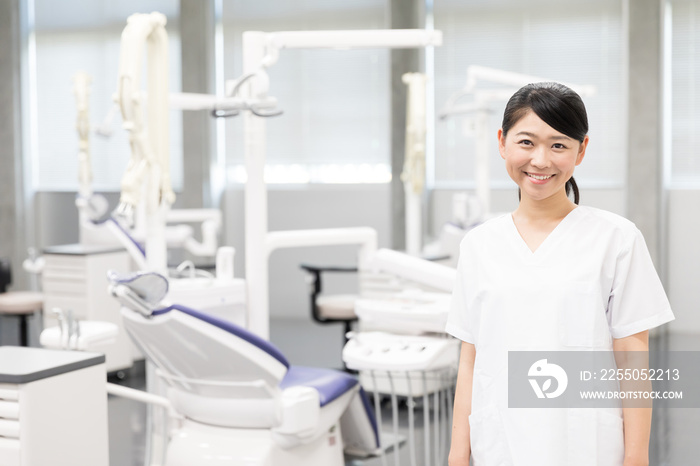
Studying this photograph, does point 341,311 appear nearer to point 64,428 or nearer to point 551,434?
point 64,428

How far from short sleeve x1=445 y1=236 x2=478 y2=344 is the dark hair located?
0.28 m

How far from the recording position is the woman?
136cm

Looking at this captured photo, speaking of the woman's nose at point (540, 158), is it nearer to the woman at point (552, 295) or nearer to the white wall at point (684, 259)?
the woman at point (552, 295)

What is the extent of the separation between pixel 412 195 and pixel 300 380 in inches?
99.8

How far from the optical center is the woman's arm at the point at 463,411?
1495 mm

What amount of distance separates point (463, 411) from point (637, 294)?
1.32ft

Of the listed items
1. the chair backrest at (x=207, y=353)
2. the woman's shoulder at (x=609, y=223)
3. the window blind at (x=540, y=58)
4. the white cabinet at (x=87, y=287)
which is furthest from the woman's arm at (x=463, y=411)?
the window blind at (x=540, y=58)

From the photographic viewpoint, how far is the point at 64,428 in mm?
2031

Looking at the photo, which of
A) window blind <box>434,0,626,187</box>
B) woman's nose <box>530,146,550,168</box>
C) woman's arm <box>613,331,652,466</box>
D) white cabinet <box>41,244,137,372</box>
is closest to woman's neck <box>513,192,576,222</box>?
woman's nose <box>530,146,550,168</box>

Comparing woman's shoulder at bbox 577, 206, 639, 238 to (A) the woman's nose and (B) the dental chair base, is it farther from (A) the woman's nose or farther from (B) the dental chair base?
(B) the dental chair base

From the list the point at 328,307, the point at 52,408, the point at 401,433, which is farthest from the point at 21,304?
the point at 52,408

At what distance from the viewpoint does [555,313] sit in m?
1.39

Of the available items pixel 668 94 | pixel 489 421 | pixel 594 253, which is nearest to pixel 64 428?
pixel 489 421

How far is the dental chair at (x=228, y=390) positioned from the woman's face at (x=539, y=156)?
1236 mm
